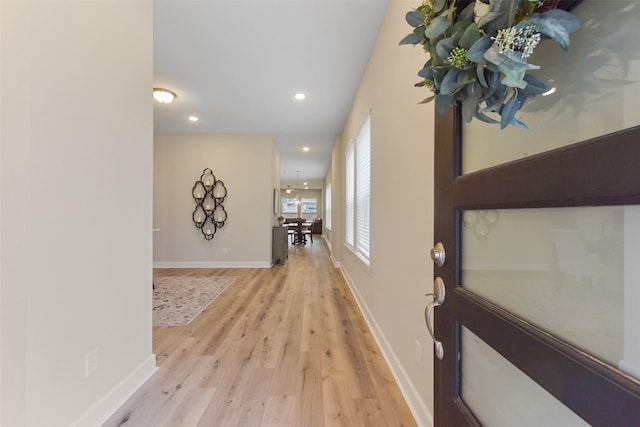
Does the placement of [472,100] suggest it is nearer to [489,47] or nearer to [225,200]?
[489,47]

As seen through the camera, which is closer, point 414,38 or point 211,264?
point 414,38

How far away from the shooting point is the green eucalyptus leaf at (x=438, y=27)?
58 centimetres

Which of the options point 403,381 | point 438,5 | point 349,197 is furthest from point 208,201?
point 438,5

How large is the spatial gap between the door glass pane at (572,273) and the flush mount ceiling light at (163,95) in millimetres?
3990

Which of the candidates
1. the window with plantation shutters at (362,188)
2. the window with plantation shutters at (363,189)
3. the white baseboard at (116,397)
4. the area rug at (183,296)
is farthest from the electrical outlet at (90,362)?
the window with plantation shutters at (363,189)

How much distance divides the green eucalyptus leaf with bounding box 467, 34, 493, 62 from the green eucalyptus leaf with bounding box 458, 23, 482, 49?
0.03 meters

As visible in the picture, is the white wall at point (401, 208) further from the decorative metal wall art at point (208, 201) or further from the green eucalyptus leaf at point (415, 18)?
the decorative metal wall art at point (208, 201)

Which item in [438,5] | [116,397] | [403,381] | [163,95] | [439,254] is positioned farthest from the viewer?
[163,95]

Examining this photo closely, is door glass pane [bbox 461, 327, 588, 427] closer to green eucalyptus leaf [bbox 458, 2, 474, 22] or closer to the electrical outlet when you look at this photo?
green eucalyptus leaf [bbox 458, 2, 474, 22]

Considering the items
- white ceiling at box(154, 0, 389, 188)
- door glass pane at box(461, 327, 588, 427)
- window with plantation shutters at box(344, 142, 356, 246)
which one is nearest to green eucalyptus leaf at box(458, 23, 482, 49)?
door glass pane at box(461, 327, 588, 427)

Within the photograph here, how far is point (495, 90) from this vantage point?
550 mm

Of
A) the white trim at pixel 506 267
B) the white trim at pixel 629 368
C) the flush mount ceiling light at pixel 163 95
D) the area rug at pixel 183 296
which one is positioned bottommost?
the area rug at pixel 183 296

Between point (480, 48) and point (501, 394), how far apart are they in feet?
2.62

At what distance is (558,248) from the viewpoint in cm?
54
